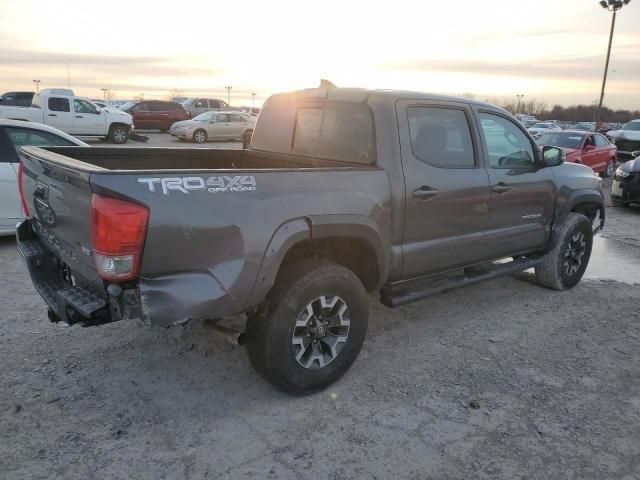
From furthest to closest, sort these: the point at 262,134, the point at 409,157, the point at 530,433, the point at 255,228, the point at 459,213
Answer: the point at 262,134, the point at 459,213, the point at 409,157, the point at 530,433, the point at 255,228

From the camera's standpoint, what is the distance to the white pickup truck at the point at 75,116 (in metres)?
17.9

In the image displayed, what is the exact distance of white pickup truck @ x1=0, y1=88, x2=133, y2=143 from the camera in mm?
17938

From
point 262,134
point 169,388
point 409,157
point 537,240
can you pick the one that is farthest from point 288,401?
point 537,240

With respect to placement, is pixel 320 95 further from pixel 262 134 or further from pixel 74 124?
pixel 74 124

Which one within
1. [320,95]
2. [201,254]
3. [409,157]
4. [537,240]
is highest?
[320,95]

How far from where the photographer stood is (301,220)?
3.08m

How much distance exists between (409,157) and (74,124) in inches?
719

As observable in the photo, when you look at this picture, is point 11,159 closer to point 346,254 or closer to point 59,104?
point 346,254

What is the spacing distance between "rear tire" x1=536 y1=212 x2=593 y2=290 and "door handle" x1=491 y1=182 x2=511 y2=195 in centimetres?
126

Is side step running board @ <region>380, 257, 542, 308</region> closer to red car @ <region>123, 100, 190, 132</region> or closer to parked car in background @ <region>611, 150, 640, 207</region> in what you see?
parked car in background @ <region>611, 150, 640, 207</region>

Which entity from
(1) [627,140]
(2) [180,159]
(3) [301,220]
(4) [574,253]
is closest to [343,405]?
(3) [301,220]

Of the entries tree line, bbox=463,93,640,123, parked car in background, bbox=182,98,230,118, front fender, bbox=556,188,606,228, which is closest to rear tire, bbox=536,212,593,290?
front fender, bbox=556,188,606,228

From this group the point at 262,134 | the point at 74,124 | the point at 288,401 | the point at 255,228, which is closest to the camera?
the point at 255,228

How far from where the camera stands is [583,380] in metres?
3.71
